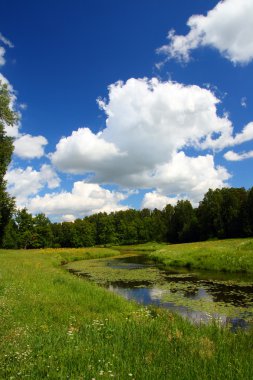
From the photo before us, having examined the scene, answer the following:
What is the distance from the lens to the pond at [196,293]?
1819 centimetres

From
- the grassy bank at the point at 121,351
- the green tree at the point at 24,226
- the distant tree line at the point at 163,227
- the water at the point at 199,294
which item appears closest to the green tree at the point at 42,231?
the distant tree line at the point at 163,227

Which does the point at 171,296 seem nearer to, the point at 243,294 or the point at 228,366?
the point at 243,294

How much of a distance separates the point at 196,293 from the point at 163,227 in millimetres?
126039

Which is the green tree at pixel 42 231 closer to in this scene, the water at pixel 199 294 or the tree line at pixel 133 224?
the tree line at pixel 133 224

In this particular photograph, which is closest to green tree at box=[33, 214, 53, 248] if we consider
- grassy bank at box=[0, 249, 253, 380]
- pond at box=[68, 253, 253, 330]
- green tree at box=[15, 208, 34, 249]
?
green tree at box=[15, 208, 34, 249]

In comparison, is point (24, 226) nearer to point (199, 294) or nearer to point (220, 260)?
point (220, 260)

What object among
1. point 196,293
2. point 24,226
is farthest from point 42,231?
point 196,293

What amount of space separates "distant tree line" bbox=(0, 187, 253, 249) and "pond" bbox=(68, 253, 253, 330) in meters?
52.7

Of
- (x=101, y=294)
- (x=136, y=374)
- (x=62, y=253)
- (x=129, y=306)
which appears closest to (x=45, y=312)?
(x=129, y=306)

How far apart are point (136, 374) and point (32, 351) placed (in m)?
2.85

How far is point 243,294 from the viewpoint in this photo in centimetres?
2356

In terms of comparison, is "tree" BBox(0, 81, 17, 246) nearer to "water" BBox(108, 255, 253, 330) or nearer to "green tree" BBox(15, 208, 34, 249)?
"water" BBox(108, 255, 253, 330)

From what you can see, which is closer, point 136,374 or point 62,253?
point 136,374

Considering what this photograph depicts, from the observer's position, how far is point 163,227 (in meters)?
150
